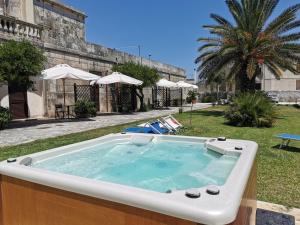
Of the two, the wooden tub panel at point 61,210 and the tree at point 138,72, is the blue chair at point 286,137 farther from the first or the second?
the tree at point 138,72

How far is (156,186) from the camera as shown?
3762 mm

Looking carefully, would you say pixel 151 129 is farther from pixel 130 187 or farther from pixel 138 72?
pixel 138 72

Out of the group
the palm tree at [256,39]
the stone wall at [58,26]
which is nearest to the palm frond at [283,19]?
the palm tree at [256,39]

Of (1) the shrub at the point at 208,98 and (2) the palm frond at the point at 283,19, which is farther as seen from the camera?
(1) the shrub at the point at 208,98

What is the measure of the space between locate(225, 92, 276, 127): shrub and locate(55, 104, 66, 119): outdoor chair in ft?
29.2

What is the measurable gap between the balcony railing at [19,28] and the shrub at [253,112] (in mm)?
10094

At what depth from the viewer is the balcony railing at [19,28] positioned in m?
11.8

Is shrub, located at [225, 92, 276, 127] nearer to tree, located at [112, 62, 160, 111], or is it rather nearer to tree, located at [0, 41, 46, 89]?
tree, located at [112, 62, 160, 111]

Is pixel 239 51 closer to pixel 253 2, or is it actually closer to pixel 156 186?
pixel 253 2

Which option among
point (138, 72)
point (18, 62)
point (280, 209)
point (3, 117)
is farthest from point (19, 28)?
point (280, 209)

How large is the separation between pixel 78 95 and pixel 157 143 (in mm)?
11863

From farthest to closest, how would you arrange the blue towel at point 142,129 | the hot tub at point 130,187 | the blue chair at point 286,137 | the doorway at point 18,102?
the doorway at point 18,102, the blue towel at point 142,129, the blue chair at point 286,137, the hot tub at point 130,187

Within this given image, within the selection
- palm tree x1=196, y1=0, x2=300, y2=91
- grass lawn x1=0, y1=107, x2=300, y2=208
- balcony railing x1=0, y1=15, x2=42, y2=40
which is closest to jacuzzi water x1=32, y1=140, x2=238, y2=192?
grass lawn x1=0, y1=107, x2=300, y2=208

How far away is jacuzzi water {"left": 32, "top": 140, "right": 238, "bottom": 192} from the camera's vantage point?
12.5 ft
